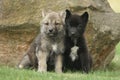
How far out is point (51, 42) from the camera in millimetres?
13766

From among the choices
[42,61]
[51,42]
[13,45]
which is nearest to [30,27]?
[13,45]

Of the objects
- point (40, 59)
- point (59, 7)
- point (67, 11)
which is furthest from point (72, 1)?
point (40, 59)

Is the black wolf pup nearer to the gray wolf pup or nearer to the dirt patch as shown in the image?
the gray wolf pup

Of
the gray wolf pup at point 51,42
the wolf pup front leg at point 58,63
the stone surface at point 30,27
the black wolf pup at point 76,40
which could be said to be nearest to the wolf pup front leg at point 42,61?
the gray wolf pup at point 51,42

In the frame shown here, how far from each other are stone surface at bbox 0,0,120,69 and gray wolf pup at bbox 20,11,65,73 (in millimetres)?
1211

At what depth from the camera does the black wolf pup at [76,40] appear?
1389cm

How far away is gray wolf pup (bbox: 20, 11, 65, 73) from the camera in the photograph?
44.8 feet

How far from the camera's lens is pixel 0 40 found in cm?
1532

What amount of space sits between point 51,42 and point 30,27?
61.5 inches

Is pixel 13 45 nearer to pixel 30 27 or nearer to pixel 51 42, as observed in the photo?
pixel 30 27

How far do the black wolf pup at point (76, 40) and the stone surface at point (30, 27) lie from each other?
1.16 m

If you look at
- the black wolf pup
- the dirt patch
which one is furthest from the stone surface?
the black wolf pup

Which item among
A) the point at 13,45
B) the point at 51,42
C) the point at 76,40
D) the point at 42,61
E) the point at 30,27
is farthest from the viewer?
the point at 13,45

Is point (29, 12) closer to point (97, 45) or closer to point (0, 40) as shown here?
point (0, 40)
